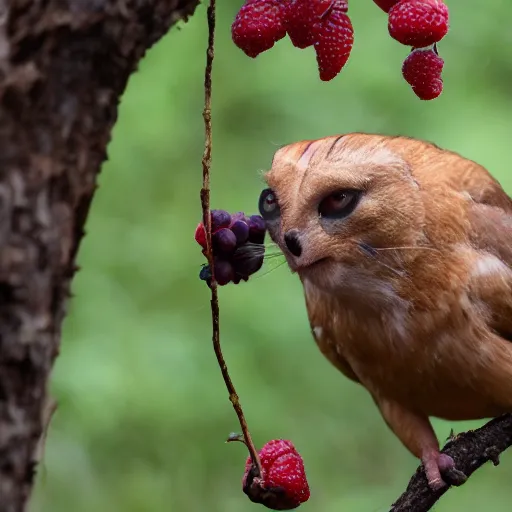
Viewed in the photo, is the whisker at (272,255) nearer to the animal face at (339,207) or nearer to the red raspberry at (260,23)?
the animal face at (339,207)

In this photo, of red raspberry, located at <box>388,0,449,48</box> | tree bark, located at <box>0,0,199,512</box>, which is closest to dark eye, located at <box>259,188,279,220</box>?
red raspberry, located at <box>388,0,449,48</box>

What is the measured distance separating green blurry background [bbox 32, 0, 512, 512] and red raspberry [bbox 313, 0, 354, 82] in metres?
1.85

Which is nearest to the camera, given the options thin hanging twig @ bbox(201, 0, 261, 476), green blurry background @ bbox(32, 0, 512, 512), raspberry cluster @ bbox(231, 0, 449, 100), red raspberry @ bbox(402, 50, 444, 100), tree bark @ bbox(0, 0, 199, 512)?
tree bark @ bbox(0, 0, 199, 512)

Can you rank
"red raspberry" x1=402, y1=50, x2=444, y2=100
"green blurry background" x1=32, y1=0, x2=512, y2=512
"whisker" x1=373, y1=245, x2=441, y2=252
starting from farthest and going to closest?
"green blurry background" x1=32, y1=0, x2=512, y2=512 → "whisker" x1=373, y1=245, x2=441, y2=252 → "red raspberry" x1=402, y1=50, x2=444, y2=100

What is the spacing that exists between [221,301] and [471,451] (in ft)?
5.80

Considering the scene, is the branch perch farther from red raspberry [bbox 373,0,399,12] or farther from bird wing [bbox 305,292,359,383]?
red raspberry [bbox 373,0,399,12]

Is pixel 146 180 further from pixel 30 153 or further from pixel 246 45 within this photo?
pixel 30 153

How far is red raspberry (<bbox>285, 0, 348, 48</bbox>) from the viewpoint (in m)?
1.31

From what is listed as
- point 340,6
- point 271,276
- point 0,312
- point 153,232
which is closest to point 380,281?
point 340,6

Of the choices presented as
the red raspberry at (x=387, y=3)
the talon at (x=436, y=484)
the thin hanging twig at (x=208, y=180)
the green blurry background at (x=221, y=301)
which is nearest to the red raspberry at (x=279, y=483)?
the thin hanging twig at (x=208, y=180)

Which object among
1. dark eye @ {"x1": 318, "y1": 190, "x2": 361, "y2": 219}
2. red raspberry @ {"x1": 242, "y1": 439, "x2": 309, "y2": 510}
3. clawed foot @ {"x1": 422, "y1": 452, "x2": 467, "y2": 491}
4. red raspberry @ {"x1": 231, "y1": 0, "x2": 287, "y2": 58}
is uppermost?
dark eye @ {"x1": 318, "y1": 190, "x2": 361, "y2": 219}

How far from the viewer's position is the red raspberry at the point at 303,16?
51.6 inches

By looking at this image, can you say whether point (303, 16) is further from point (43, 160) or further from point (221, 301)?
point (221, 301)

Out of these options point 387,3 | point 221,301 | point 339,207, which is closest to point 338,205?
point 339,207
